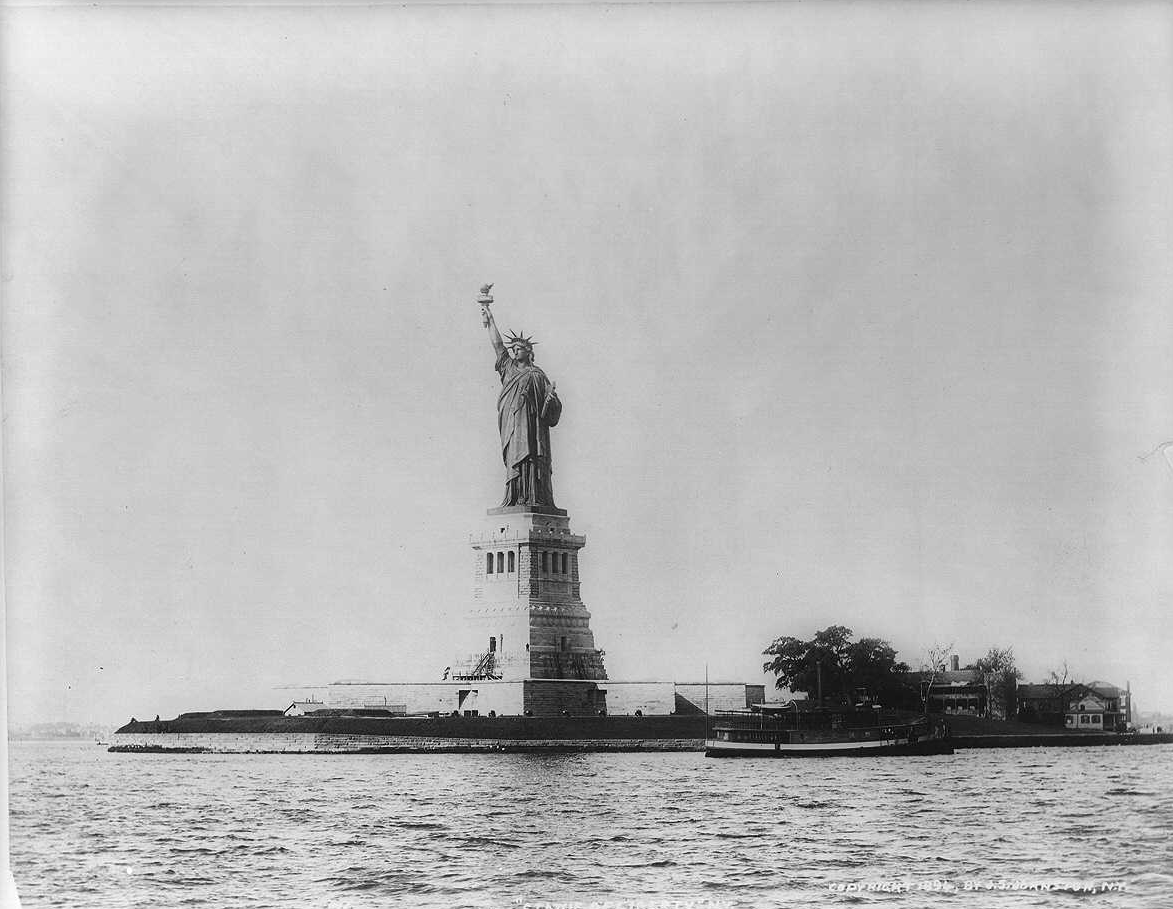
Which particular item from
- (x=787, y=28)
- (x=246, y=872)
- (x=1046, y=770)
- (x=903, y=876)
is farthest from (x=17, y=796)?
(x=1046, y=770)

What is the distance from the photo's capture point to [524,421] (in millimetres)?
55781

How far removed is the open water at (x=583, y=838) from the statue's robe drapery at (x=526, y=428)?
47.2ft

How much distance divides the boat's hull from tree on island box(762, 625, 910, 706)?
5.03 feet

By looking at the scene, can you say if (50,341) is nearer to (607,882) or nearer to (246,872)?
(246,872)

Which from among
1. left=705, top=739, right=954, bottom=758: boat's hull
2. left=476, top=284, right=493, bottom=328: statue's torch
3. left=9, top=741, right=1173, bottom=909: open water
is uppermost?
left=476, top=284, right=493, bottom=328: statue's torch

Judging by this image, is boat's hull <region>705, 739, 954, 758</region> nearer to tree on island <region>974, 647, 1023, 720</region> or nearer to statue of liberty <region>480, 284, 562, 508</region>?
tree on island <region>974, 647, 1023, 720</region>

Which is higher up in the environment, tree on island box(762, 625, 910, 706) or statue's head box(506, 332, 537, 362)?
statue's head box(506, 332, 537, 362)

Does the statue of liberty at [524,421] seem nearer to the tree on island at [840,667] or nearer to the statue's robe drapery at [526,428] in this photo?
the statue's robe drapery at [526,428]

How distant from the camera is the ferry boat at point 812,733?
169ft

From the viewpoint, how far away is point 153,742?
54.8m

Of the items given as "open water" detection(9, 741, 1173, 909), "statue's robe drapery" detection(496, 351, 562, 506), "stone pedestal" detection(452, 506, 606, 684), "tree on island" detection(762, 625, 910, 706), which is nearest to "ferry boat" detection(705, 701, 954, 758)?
"tree on island" detection(762, 625, 910, 706)

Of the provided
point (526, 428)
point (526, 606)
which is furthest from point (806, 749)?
point (526, 428)

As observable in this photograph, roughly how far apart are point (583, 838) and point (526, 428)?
25.5m

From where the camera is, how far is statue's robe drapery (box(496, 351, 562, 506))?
53875mm
